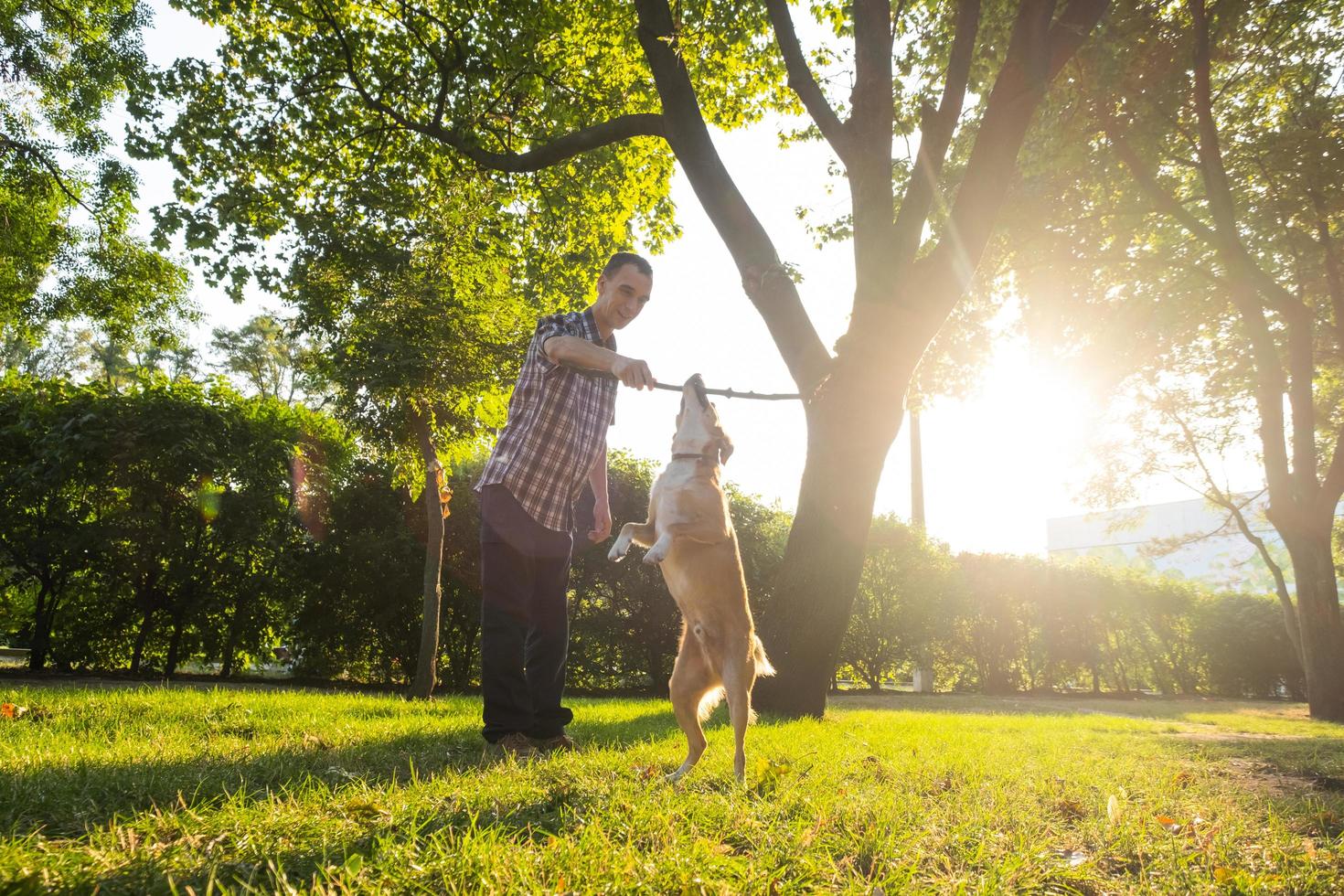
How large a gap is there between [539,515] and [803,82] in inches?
224

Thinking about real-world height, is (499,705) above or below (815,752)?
above

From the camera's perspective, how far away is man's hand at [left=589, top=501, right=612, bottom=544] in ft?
13.4

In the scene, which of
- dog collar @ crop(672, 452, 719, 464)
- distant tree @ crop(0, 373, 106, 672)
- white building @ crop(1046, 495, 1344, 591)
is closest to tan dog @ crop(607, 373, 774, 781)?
dog collar @ crop(672, 452, 719, 464)

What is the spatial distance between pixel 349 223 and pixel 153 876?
8.50 m

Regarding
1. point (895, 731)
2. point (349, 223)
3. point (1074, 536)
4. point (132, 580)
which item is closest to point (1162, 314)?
point (895, 731)

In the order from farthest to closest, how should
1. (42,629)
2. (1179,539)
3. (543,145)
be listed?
(1179,539)
(42,629)
(543,145)

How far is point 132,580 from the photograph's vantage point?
9.16m

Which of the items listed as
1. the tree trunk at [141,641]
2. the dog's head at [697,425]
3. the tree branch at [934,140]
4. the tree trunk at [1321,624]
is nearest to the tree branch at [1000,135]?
the tree branch at [934,140]

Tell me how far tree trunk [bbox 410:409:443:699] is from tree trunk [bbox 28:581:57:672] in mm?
4840

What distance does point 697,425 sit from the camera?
3510 mm

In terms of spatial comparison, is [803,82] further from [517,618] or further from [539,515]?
[517,618]

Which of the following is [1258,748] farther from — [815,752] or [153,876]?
[153,876]

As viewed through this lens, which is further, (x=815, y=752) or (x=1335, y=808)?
(x=815, y=752)

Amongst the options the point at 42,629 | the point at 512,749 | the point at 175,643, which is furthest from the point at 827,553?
the point at 42,629
